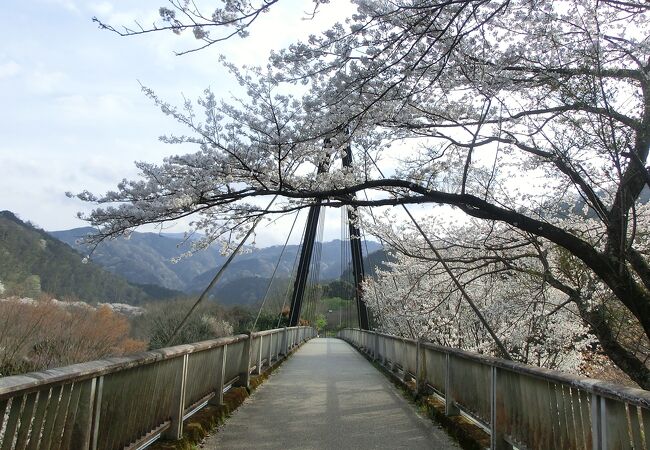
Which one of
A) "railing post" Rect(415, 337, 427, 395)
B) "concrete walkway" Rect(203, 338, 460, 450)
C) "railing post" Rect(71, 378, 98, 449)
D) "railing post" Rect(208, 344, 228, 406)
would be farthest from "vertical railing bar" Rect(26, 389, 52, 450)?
"railing post" Rect(415, 337, 427, 395)

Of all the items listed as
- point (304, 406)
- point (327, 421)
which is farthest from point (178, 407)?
point (304, 406)

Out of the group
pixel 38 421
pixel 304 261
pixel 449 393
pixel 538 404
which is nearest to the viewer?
pixel 38 421

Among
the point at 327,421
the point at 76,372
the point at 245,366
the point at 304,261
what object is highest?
the point at 304,261

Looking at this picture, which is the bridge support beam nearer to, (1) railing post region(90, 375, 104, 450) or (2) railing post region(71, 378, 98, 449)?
(1) railing post region(90, 375, 104, 450)

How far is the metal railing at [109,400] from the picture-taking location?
7.95 ft

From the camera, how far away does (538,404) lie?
12.7 ft

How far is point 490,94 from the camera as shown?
6746 mm

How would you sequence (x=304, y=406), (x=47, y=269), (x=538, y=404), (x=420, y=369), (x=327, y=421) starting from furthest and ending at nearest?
(x=47, y=269), (x=420, y=369), (x=304, y=406), (x=327, y=421), (x=538, y=404)

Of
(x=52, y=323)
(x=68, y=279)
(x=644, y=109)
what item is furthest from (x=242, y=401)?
(x=68, y=279)

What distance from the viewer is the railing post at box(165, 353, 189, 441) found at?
4.78 meters

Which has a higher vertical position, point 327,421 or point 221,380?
point 221,380

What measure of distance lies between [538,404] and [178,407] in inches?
119

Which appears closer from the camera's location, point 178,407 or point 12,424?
point 12,424

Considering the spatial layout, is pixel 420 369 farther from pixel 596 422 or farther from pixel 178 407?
pixel 596 422
